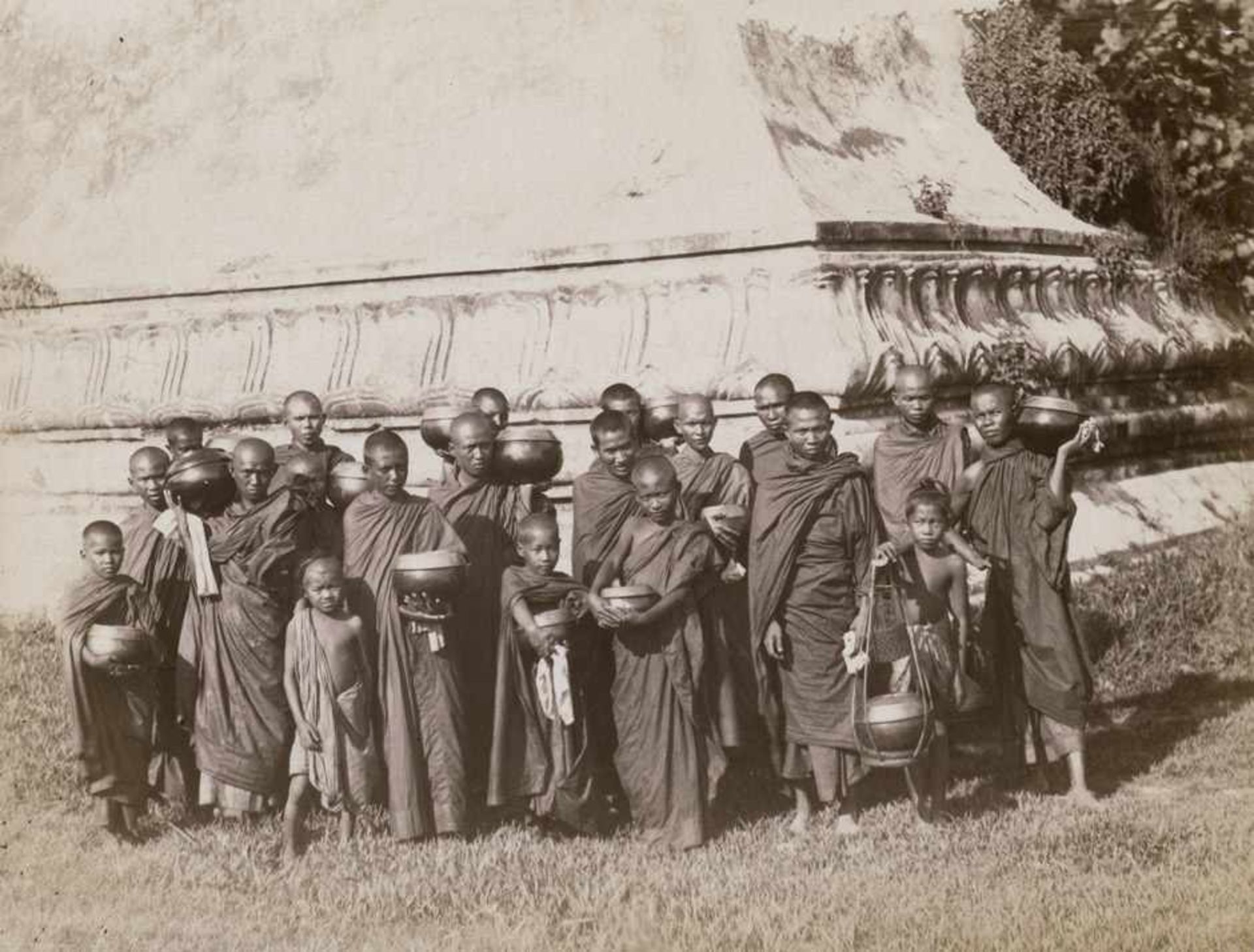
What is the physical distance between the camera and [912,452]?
8477 millimetres

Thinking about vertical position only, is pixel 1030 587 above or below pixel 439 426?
below

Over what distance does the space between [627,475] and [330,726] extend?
1.83 meters

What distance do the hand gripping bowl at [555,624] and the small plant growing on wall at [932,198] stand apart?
5277mm

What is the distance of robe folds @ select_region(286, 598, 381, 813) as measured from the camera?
7285mm

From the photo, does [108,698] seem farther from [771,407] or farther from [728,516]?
[771,407]

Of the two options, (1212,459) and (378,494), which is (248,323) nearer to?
(378,494)

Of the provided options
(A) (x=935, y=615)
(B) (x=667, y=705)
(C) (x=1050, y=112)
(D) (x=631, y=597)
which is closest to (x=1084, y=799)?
(A) (x=935, y=615)

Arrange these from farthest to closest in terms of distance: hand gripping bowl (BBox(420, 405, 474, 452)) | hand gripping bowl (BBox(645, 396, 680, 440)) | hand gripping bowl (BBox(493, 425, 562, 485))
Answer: hand gripping bowl (BBox(645, 396, 680, 440)), hand gripping bowl (BBox(420, 405, 474, 452)), hand gripping bowl (BBox(493, 425, 562, 485))

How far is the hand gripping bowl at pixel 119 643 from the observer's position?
745 centimetres

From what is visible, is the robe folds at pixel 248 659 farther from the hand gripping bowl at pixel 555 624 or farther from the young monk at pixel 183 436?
the hand gripping bowl at pixel 555 624

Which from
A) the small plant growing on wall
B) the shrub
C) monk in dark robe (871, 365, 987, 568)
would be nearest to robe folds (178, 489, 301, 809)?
monk in dark robe (871, 365, 987, 568)

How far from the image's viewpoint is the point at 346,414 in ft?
38.5

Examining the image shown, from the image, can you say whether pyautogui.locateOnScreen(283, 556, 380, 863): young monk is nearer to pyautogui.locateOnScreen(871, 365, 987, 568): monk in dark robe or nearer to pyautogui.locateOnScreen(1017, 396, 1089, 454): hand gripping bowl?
pyautogui.locateOnScreen(871, 365, 987, 568): monk in dark robe

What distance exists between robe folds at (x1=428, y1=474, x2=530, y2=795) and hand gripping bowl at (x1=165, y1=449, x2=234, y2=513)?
3.15 feet
